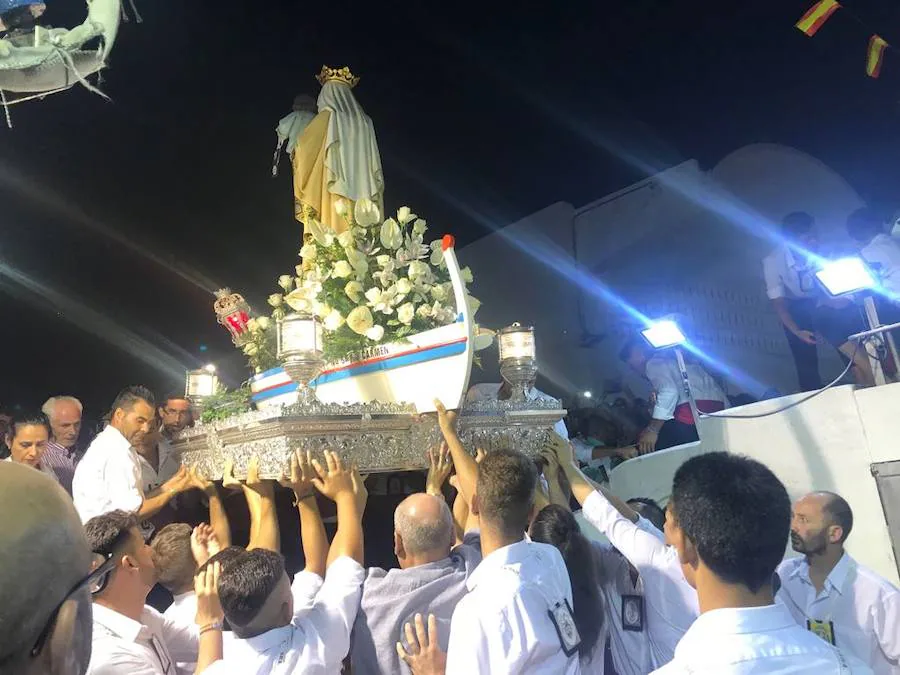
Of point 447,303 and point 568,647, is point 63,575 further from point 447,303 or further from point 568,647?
point 447,303

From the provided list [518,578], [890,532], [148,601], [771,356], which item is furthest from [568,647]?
[771,356]

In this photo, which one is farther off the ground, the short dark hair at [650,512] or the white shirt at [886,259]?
the white shirt at [886,259]

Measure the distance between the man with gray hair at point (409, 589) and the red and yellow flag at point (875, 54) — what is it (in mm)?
5775

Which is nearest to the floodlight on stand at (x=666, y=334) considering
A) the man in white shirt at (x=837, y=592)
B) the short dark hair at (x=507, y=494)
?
the man in white shirt at (x=837, y=592)

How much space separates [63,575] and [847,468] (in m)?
4.75

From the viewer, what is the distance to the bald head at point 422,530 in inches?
92.6

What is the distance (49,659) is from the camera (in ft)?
2.92

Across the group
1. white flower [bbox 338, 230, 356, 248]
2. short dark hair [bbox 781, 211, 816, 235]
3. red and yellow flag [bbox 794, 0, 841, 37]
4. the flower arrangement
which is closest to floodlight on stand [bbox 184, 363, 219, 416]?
the flower arrangement

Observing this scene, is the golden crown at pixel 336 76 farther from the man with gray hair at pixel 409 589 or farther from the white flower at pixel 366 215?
the man with gray hair at pixel 409 589

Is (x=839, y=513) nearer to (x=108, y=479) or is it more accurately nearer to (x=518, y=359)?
(x=518, y=359)

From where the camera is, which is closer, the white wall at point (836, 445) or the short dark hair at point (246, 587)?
the short dark hair at point (246, 587)

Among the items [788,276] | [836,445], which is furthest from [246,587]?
[788,276]

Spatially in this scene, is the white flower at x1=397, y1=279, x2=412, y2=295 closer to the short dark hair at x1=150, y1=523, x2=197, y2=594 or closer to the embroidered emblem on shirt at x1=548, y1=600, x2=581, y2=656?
the short dark hair at x1=150, y1=523, x2=197, y2=594

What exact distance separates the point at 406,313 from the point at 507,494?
4.67ft
